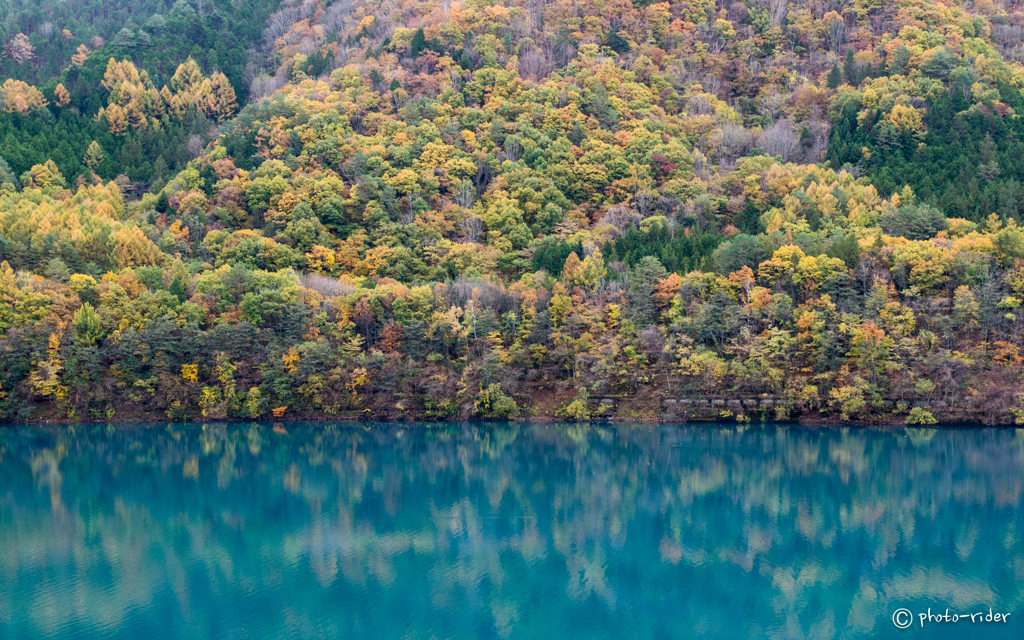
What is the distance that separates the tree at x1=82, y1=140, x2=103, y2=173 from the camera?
10144cm

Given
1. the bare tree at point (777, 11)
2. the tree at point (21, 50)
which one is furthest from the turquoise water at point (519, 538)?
the tree at point (21, 50)

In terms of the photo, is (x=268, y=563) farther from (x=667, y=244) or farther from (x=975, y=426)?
(x=667, y=244)

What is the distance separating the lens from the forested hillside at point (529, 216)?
62.6m

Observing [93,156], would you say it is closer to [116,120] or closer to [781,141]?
[116,120]

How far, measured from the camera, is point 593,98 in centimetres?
9769

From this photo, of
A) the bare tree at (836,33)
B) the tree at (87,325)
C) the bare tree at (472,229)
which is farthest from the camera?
the bare tree at (836,33)

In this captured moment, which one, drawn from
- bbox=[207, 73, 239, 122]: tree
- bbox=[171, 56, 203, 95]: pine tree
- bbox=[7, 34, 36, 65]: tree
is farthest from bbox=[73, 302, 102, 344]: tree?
bbox=[7, 34, 36, 65]: tree

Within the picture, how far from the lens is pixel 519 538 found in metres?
33.3

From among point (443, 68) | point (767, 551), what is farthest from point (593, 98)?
point (767, 551)

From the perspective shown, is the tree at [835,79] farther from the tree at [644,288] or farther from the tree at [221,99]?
the tree at [221,99]

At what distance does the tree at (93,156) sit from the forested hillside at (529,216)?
0.43 m

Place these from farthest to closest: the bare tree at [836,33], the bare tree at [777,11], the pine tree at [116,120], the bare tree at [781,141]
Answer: the bare tree at [777,11] → the bare tree at [836,33] → the pine tree at [116,120] → the bare tree at [781,141]

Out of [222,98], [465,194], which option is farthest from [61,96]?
[465,194]

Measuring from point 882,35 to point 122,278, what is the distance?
284 ft
